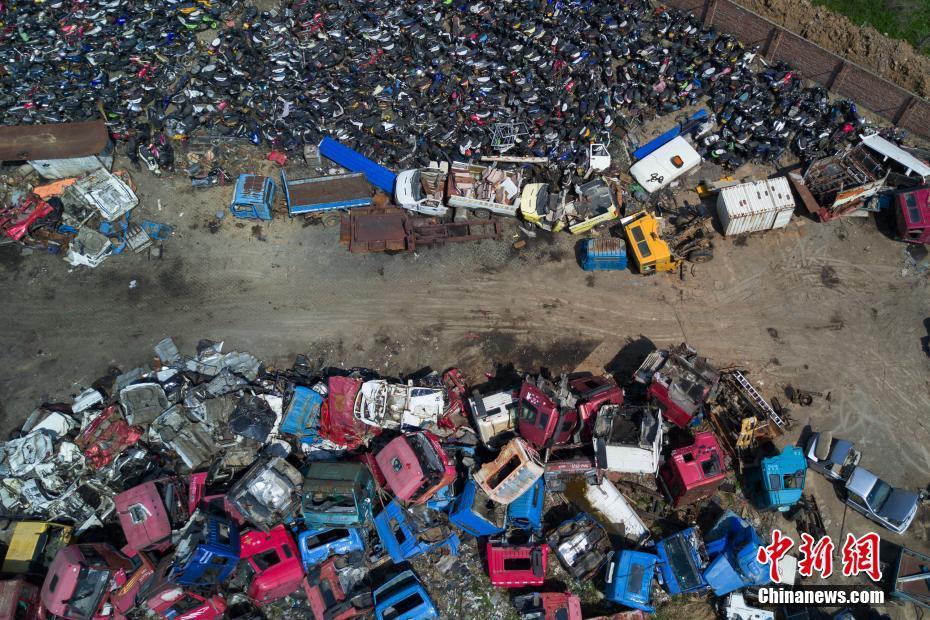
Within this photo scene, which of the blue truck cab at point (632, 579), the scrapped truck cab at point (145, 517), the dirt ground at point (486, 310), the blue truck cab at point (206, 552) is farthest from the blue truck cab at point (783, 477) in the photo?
the scrapped truck cab at point (145, 517)

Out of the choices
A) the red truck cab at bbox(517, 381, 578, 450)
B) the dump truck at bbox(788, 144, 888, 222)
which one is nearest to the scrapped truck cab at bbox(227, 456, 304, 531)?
the red truck cab at bbox(517, 381, 578, 450)

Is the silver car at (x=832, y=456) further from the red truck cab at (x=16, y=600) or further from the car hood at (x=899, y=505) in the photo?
the red truck cab at (x=16, y=600)

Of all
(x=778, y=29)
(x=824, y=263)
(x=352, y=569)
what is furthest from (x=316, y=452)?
(x=778, y=29)

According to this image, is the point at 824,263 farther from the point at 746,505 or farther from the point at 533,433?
the point at 533,433

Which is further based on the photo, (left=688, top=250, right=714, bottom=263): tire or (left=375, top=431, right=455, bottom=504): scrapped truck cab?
(left=688, top=250, right=714, bottom=263): tire

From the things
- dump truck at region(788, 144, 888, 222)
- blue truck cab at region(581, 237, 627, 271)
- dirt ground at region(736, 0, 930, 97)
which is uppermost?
dirt ground at region(736, 0, 930, 97)

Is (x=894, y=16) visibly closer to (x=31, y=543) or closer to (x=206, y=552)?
(x=206, y=552)

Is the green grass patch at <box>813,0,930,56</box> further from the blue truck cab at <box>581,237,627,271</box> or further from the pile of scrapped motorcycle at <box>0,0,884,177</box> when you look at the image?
the blue truck cab at <box>581,237,627,271</box>
